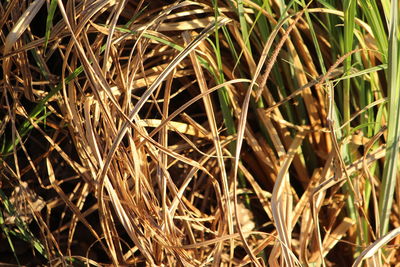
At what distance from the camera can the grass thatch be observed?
783 mm

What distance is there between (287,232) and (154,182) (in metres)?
0.23

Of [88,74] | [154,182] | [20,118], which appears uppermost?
[88,74]

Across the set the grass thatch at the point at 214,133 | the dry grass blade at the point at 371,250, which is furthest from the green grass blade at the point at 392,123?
the dry grass blade at the point at 371,250

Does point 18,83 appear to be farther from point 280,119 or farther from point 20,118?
point 280,119

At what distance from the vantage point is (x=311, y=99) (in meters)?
0.91

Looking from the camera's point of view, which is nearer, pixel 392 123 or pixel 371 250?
pixel 371 250

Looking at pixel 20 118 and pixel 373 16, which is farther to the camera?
pixel 20 118

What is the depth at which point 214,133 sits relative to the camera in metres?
0.78

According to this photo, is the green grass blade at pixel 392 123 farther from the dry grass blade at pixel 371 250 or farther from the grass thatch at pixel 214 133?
the dry grass blade at pixel 371 250

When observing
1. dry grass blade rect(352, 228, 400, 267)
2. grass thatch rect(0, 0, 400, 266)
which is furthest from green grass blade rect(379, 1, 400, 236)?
dry grass blade rect(352, 228, 400, 267)

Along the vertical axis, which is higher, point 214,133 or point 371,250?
point 214,133

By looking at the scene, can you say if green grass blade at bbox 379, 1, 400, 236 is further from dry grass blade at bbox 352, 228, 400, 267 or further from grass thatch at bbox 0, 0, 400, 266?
dry grass blade at bbox 352, 228, 400, 267

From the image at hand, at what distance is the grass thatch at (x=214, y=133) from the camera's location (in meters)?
0.78

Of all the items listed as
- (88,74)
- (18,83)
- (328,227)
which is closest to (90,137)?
(88,74)
